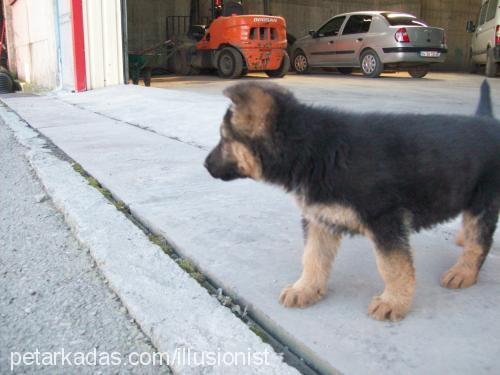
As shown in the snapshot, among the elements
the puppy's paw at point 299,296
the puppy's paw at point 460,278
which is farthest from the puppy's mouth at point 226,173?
the puppy's paw at point 460,278

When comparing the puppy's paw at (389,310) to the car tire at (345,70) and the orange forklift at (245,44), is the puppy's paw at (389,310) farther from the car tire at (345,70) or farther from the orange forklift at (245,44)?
the car tire at (345,70)

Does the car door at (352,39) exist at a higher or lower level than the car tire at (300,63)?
higher

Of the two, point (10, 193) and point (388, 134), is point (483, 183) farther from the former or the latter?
point (10, 193)

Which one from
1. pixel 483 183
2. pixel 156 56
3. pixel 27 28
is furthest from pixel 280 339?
pixel 27 28

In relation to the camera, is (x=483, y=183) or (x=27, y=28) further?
(x=27, y=28)

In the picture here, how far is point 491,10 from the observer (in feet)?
51.8

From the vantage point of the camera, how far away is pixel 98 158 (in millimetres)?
4969

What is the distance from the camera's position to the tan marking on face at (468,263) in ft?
7.88

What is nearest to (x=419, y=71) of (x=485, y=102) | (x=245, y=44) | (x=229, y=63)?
(x=245, y=44)

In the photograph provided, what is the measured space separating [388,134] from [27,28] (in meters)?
19.8

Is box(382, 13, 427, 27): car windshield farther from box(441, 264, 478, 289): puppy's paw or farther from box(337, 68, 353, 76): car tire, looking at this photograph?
box(441, 264, 478, 289): puppy's paw

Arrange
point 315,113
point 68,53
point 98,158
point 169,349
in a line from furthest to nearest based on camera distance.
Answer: point 68,53, point 98,158, point 315,113, point 169,349

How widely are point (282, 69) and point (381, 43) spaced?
10.4 ft

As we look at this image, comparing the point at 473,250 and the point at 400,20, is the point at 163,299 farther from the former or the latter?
the point at 400,20
